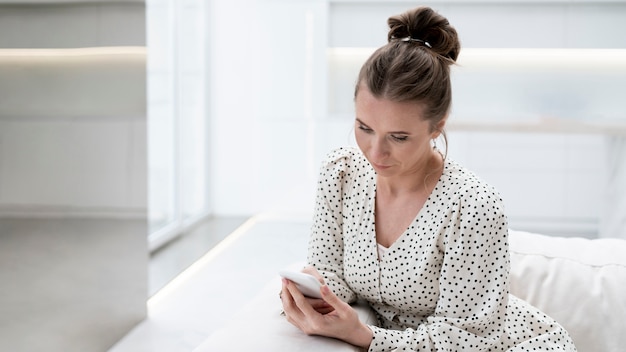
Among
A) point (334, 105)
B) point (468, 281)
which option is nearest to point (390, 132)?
point (468, 281)

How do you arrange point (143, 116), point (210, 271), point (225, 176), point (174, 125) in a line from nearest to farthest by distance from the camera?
1. point (143, 116)
2. point (210, 271)
3. point (174, 125)
4. point (225, 176)

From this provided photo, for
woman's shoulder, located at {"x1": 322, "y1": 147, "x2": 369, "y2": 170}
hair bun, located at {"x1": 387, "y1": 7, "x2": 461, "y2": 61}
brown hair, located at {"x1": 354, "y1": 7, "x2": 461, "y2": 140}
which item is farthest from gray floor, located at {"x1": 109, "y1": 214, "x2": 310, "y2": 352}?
hair bun, located at {"x1": 387, "y1": 7, "x2": 461, "y2": 61}

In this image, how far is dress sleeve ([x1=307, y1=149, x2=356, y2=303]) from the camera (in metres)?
1.85

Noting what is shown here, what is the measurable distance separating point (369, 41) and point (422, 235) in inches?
135

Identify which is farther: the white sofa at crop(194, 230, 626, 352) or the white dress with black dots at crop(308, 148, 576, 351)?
the white sofa at crop(194, 230, 626, 352)

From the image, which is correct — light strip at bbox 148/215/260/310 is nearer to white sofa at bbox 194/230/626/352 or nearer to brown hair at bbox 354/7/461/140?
white sofa at bbox 194/230/626/352

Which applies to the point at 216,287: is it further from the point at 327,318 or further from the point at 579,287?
the point at 327,318

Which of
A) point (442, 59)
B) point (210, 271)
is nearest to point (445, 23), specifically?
point (442, 59)

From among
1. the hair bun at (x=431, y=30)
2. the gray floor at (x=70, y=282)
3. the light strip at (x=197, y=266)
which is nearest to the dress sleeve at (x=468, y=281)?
the hair bun at (x=431, y=30)

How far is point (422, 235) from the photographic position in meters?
1.72

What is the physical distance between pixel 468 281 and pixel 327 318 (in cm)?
32

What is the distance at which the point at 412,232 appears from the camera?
1742mm

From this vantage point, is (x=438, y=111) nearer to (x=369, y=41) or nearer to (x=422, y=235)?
(x=422, y=235)

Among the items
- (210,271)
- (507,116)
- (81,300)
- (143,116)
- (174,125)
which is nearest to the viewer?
(81,300)
